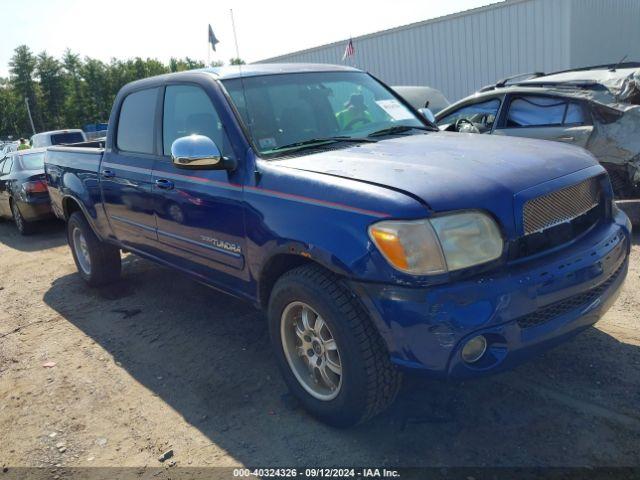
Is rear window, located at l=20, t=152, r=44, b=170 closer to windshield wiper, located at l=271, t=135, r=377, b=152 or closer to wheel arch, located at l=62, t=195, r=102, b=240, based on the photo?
wheel arch, located at l=62, t=195, r=102, b=240

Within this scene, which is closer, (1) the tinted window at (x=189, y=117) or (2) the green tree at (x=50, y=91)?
(1) the tinted window at (x=189, y=117)

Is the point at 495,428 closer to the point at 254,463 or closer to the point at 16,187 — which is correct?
the point at 254,463

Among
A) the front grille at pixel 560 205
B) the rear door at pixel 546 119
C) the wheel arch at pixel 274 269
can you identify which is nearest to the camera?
the front grille at pixel 560 205

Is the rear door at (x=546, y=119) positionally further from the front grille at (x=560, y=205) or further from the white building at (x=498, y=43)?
the white building at (x=498, y=43)

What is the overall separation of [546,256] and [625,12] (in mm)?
20668

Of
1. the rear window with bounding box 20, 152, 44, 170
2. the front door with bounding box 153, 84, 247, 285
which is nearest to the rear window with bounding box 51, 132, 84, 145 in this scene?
the rear window with bounding box 20, 152, 44, 170

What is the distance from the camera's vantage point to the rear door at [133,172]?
4184 mm

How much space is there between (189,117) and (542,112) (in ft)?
13.0

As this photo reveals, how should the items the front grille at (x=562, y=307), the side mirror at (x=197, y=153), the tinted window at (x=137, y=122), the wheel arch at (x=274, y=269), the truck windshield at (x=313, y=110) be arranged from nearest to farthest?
the front grille at (x=562, y=307) < the wheel arch at (x=274, y=269) < the side mirror at (x=197, y=153) < the truck windshield at (x=313, y=110) < the tinted window at (x=137, y=122)

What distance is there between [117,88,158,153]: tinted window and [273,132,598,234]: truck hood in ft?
5.42

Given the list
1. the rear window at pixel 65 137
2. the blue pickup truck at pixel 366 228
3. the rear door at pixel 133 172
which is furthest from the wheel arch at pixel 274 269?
the rear window at pixel 65 137

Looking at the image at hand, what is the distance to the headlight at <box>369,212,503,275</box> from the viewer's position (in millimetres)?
2367

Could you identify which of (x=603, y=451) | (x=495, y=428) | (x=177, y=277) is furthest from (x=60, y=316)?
(x=603, y=451)

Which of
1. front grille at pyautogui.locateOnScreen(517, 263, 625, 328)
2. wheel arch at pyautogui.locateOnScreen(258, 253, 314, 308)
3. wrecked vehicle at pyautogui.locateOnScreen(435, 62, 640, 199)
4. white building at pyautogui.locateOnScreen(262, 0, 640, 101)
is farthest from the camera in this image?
white building at pyautogui.locateOnScreen(262, 0, 640, 101)
